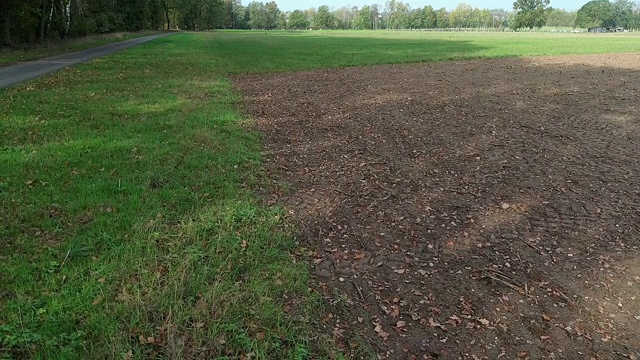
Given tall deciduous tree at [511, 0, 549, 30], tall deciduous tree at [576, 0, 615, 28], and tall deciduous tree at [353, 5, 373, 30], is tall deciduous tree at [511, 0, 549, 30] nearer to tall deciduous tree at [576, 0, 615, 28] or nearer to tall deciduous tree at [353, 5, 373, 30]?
tall deciduous tree at [576, 0, 615, 28]

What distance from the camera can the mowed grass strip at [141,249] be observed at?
312 centimetres

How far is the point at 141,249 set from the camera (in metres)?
4.26

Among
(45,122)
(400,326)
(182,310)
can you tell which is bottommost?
(400,326)

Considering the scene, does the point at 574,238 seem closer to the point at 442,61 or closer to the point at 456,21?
the point at 442,61

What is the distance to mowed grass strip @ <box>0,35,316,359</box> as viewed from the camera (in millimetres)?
3119

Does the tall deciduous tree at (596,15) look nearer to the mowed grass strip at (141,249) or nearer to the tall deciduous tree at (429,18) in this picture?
the tall deciduous tree at (429,18)

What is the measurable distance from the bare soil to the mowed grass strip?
48 cm

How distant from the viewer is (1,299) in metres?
3.43

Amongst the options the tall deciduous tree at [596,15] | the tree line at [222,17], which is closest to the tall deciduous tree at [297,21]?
the tree line at [222,17]

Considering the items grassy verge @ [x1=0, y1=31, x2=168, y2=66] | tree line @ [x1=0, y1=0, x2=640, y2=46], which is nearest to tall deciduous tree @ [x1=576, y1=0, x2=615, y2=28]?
tree line @ [x1=0, y1=0, x2=640, y2=46]

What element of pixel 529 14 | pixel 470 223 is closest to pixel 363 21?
pixel 529 14

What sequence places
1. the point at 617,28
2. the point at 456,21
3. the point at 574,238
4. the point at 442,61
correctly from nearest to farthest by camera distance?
the point at 574,238, the point at 442,61, the point at 617,28, the point at 456,21

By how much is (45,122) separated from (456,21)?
20137 centimetres

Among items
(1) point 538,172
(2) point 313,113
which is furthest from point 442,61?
(1) point 538,172
